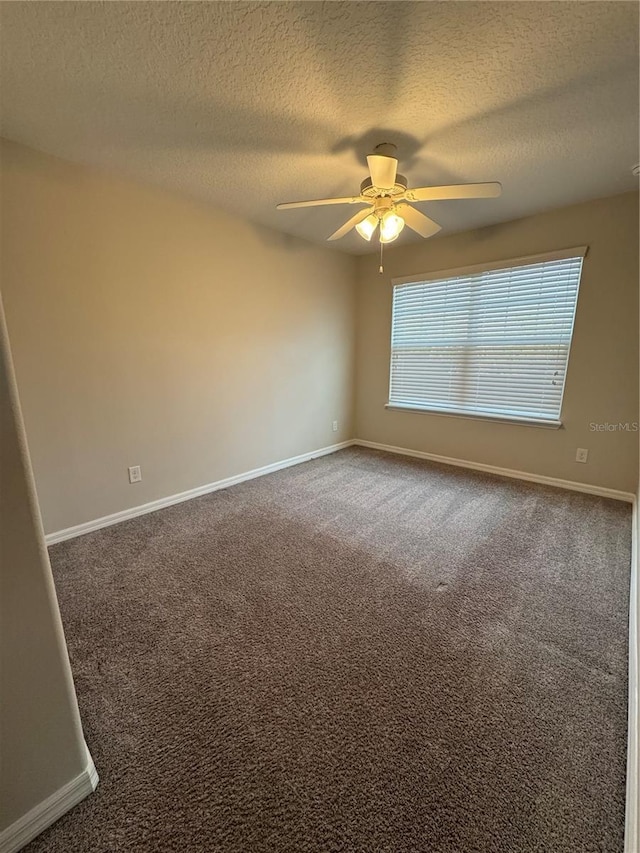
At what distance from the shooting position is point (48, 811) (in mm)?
909

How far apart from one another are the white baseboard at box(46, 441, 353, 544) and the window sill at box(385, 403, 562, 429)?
105 centimetres

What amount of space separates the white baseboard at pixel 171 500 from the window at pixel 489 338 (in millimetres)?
1435

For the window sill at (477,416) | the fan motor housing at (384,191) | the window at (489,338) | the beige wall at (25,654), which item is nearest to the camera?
the beige wall at (25,654)

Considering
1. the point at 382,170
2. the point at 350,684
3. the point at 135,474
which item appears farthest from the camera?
the point at 135,474

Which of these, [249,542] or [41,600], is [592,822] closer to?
[41,600]

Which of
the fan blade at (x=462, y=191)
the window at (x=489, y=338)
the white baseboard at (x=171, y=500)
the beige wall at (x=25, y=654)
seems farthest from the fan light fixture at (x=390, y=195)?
the white baseboard at (x=171, y=500)

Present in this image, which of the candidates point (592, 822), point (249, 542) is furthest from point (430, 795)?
point (249, 542)

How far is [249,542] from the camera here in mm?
2277

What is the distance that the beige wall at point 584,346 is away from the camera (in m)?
2.65

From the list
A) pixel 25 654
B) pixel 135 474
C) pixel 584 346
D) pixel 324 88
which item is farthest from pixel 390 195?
pixel 135 474

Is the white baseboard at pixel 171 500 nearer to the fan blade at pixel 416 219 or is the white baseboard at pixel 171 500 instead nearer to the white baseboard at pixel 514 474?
the white baseboard at pixel 514 474

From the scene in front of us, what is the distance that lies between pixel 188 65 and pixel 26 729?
7.51ft

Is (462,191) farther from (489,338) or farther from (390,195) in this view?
(489,338)

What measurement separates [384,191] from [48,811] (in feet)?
9.02
